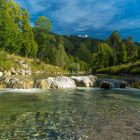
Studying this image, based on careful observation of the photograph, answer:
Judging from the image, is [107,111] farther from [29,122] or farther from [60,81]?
[60,81]

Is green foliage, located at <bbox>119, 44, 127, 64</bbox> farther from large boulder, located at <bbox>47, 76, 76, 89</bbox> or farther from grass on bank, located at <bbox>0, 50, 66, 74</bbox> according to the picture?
large boulder, located at <bbox>47, 76, 76, 89</bbox>

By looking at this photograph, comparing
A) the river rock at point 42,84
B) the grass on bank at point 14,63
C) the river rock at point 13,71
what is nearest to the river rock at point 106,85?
the river rock at point 42,84

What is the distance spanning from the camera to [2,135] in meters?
17.3

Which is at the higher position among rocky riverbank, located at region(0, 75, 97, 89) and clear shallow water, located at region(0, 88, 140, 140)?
rocky riverbank, located at region(0, 75, 97, 89)

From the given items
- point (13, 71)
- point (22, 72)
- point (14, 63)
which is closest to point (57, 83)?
point (13, 71)

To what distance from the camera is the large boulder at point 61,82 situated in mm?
50156

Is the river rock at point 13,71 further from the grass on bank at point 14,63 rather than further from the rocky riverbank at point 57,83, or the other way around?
the rocky riverbank at point 57,83

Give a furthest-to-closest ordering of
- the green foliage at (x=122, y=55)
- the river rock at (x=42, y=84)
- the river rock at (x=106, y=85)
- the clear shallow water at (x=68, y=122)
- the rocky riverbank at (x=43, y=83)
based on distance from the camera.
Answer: the green foliage at (x=122, y=55) < the river rock at (x=106, y=85) < the river rock at (x=42, y=84) < the rocky riverbank at (x=43, y=83) < the clear shallow water at (x=68, y=122)

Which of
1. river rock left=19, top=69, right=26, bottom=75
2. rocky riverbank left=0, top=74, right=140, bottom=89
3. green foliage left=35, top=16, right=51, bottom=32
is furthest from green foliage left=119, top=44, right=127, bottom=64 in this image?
rocky riverbank left=0, top=74, right=140, bottom=89

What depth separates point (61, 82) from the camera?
51.6 meters

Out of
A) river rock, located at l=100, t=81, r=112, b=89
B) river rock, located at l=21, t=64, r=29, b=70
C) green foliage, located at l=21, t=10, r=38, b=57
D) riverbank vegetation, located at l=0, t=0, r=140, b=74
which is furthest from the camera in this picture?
green foliage, located at l=21, t=10, r=38, b=57

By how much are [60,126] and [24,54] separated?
106 meters

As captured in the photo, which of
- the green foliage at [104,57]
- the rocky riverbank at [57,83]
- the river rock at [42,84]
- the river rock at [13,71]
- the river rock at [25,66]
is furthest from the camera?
the green foliage at [104,57]

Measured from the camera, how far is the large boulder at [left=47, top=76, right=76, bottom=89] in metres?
50.2
